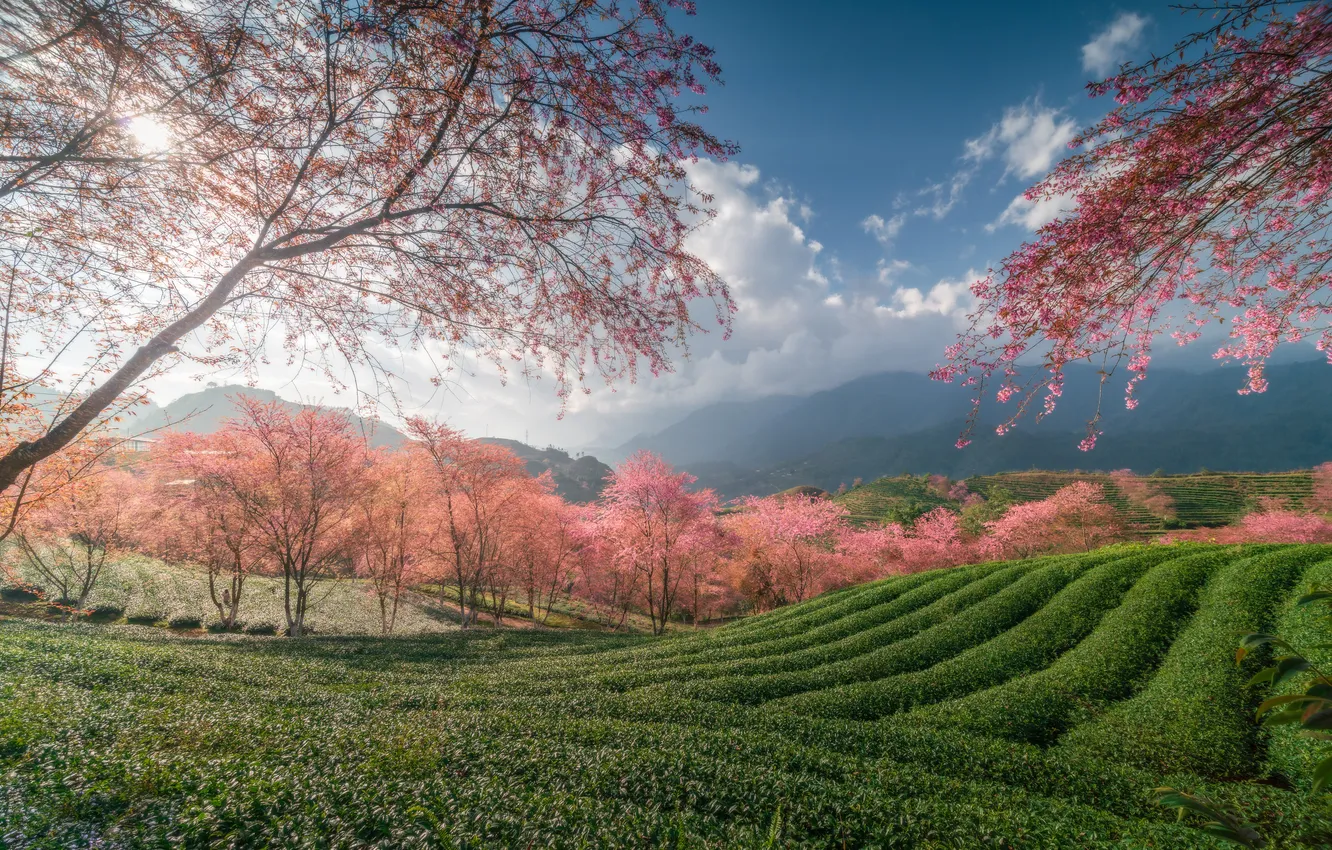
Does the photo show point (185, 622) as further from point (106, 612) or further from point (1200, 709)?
point (1200, 709)

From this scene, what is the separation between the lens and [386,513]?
74.9 ft

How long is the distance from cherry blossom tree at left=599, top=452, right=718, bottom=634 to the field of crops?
36.3 ft

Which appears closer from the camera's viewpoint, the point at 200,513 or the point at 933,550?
the point at 200,513

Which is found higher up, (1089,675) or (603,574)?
(1089,675)

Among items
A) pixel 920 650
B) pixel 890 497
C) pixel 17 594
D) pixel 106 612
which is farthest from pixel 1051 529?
pixel 17 594

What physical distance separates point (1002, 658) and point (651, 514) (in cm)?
1685

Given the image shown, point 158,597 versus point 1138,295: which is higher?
point 1138,295

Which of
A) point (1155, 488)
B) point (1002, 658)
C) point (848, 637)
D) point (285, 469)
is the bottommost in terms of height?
point (848, 637)

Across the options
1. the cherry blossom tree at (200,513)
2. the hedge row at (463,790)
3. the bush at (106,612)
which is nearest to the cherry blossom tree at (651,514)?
the cherry blossom tree at (200,513)

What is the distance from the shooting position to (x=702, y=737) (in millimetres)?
6520

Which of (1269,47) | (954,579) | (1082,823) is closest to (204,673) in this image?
(1082,823)

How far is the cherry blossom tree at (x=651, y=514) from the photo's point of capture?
976 inches

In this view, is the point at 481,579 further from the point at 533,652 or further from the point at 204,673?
the point at 204,673

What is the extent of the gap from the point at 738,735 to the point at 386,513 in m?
22.2
